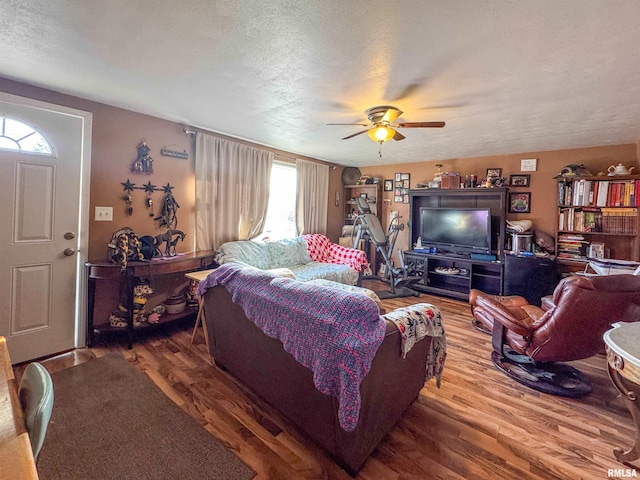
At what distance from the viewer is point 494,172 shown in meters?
4.50

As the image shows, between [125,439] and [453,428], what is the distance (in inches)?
76.2

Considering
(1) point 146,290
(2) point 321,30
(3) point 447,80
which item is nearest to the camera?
(2) point 321,30

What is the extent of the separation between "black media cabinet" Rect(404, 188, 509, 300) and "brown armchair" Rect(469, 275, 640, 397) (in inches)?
80.4

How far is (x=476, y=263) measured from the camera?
432 centimetres

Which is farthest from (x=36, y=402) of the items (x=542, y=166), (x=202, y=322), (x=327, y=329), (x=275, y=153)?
(x=542, y=166)

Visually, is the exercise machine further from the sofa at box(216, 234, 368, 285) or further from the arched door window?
the arched door window

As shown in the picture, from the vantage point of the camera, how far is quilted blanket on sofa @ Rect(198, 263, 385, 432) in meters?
1.28

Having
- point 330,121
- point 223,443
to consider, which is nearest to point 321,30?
point 330,121

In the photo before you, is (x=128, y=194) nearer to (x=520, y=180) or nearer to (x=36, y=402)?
(x=36, y=402)

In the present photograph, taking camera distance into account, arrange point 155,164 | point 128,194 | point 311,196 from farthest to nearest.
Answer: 1. point 311,196
2. point 155,164
3. point 128,194

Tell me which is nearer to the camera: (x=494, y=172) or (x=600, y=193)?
(x=600, y=193)

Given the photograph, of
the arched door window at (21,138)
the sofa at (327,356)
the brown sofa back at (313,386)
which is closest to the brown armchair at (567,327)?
the sofa at (327,356)

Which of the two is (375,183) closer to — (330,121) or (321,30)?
(330,121)

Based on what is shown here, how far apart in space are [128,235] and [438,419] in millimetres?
2977
